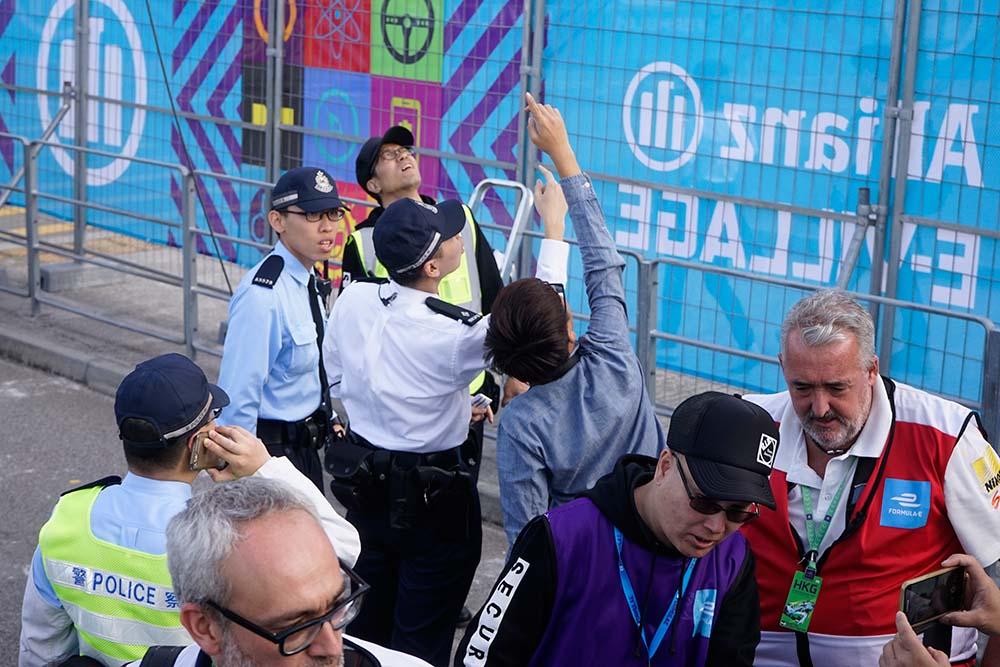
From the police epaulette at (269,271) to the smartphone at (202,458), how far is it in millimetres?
1603

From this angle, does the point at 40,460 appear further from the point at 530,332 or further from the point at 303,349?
the point at 530,332

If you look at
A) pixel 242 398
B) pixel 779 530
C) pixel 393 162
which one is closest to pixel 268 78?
pixel 393 162

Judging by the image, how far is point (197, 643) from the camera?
2646 millimetres

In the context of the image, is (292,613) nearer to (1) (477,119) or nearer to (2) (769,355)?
(2) (769,355)

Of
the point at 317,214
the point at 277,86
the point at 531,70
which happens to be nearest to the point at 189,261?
the point at 277,86

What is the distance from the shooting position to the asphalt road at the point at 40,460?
655 centimetres

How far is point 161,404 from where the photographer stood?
3.76m

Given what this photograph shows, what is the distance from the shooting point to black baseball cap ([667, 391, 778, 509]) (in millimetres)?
3045

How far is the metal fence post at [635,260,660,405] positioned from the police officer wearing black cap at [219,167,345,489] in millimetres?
2063

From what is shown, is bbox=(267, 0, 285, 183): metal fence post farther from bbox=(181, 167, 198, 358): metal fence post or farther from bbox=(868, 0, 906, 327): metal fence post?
bbox=(868, 0, 906, 327): metal fence post

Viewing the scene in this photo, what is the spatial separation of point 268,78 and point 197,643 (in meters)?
8.23

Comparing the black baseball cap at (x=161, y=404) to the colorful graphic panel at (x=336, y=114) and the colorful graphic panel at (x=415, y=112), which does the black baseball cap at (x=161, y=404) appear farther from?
the colorful graphic panel at (x=336, y=114)

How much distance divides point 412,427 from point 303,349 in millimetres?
743

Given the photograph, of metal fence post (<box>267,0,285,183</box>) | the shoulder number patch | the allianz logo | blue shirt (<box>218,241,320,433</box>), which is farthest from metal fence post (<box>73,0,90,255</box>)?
the shoulder number patch
